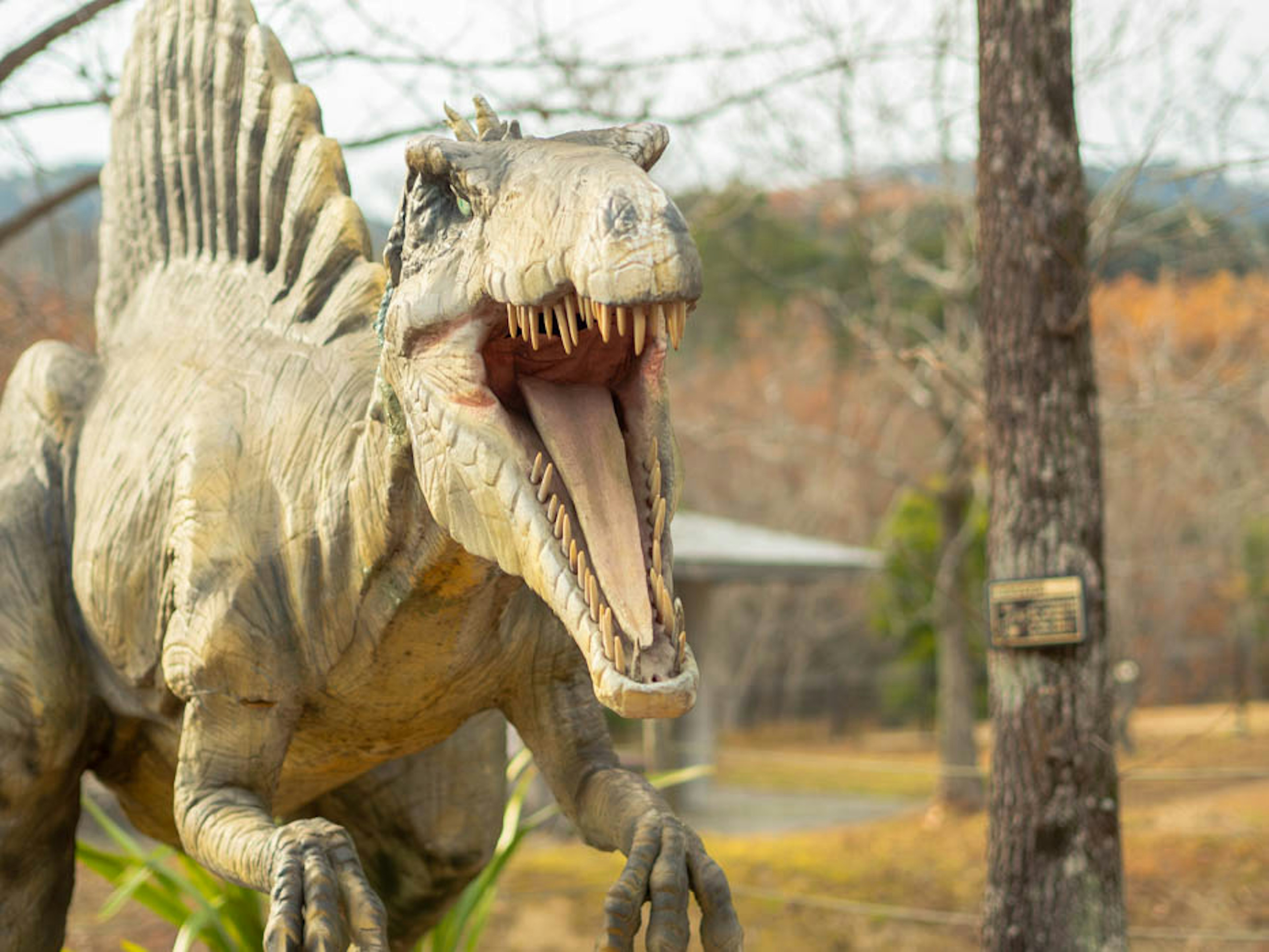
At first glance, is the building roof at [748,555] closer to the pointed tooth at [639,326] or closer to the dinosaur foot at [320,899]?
the dinosaur foot at [320,899]

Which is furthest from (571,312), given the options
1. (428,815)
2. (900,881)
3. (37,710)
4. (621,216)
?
(900,881)

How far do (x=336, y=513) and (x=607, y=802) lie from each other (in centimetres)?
63

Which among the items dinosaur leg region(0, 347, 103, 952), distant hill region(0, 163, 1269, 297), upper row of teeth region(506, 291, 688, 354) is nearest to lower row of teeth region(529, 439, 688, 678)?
upper row of teeth region(506, 291, 688, 354)

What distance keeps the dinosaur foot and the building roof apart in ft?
24.9

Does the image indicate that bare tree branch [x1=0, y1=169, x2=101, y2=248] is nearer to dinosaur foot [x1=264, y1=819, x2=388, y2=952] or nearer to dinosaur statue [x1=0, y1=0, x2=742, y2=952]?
dinosaur statue [x1=0, y1=0, x2=742, y2=952]

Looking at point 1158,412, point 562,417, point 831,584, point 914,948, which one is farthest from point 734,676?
point 562,417

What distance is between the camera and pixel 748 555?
36.4ft

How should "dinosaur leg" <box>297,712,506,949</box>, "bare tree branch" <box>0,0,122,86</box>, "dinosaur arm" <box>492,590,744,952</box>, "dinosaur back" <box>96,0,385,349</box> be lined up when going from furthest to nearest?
"bare tree branch" <box>0,0,122,86</box>
"dinosaur leg" <box>297,712,506,949</box>
"dinosaur back" <box>96,0,385,349</box>
"dinosaur arm" <box>492,590,744,952</box>

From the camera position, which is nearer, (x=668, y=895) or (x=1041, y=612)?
(x=668, y=895)

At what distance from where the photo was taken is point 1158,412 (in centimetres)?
908

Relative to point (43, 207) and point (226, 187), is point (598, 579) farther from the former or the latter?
point (43, 207)

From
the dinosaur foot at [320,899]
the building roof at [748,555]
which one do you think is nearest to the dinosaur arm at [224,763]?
the dinosaur foot at [320,899]

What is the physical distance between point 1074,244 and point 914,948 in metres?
4.06

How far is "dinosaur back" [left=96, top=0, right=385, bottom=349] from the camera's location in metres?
2.55
